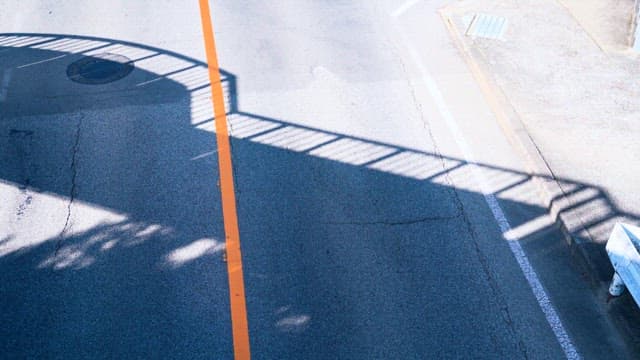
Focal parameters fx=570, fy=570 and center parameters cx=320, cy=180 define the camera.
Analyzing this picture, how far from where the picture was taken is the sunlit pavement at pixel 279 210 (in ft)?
21.1

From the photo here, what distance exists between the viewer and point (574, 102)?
9609 mm

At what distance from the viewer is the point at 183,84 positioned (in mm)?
10297

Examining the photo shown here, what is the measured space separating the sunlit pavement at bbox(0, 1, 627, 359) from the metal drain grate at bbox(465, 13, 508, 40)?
1.92 feet

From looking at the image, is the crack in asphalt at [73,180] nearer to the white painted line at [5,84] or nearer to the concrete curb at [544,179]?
the white painted line at [5,84]

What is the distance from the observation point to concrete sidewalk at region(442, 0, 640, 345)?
7660 mm

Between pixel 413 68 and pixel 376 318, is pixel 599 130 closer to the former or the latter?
pixel 413 68

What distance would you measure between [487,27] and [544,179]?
469 centimetres

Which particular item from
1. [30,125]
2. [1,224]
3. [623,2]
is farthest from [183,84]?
[623,2]

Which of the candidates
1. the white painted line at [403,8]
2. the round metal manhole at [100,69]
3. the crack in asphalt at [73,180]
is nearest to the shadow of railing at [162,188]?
the crack in asphalt at [73,180]

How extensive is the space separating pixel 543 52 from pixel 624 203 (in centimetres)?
407

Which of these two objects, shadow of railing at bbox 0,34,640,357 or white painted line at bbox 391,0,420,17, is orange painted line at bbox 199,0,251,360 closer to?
shadow of railing at bbox 0,34,640,357

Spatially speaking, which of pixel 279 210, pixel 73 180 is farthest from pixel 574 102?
pixel 73 180

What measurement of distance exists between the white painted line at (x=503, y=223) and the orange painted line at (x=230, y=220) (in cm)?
346

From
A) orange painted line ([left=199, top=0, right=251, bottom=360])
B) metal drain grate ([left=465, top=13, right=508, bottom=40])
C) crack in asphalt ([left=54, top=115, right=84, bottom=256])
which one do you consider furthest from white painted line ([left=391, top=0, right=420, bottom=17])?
crack in asphalt ([left=54, top=115, right=84, bottom=256])
